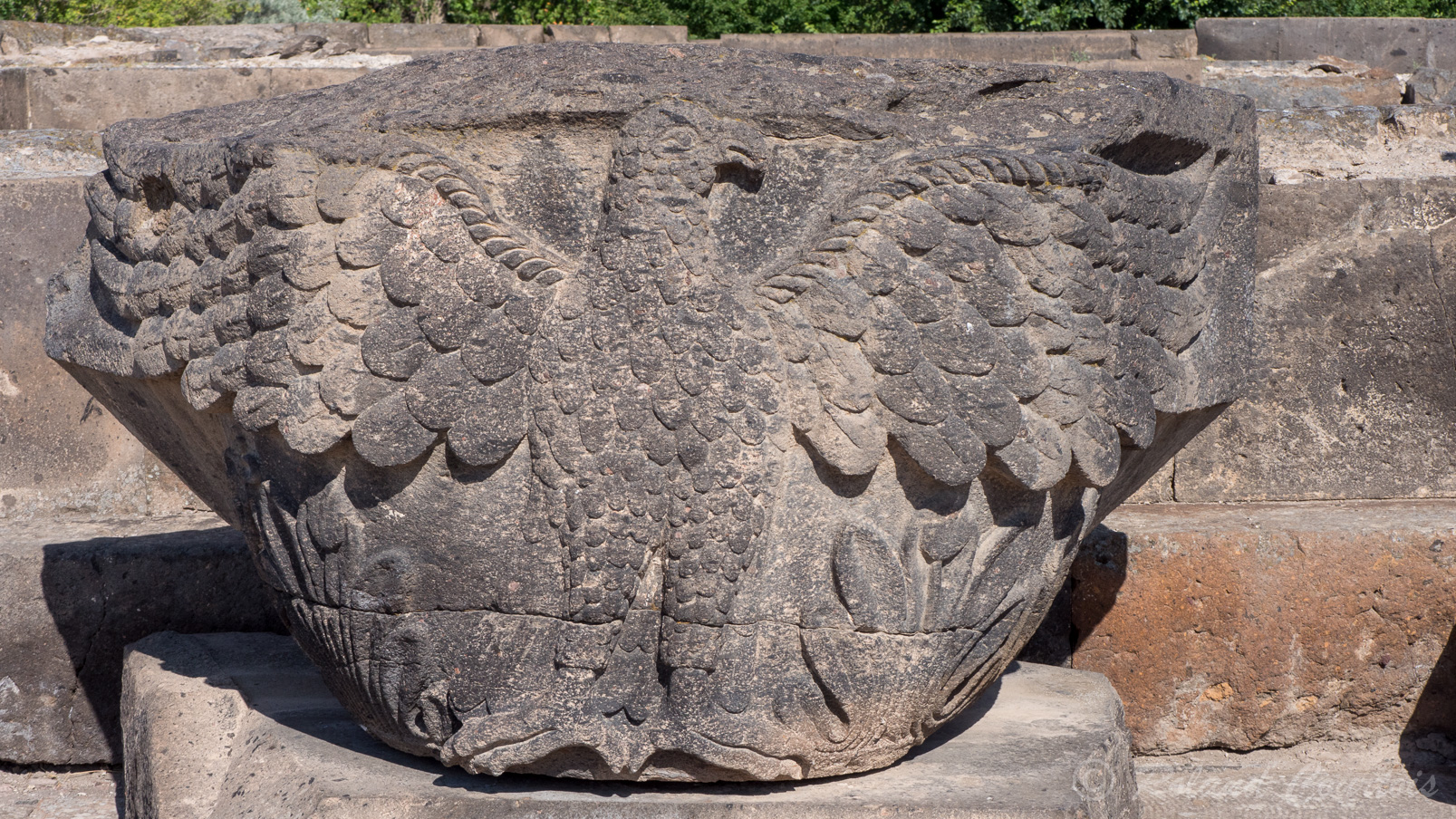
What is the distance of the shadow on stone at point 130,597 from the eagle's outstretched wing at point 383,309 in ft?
3.62

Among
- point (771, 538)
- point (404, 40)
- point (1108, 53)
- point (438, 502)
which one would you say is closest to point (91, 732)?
point (438, 502)

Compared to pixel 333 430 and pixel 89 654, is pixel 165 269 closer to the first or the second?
pixel 333 430

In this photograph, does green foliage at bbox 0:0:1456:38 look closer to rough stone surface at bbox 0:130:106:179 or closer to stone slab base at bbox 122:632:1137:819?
rough stone surface at bbox 0:130:106:179

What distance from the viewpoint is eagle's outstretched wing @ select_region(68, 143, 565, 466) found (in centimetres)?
170

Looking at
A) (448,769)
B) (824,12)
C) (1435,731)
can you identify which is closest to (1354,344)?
(1435,731)

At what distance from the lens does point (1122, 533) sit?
277 cm

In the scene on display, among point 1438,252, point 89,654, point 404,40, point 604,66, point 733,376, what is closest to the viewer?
point 733,376

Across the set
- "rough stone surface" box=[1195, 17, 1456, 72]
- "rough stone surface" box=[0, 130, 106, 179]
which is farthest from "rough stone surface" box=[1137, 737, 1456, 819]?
"rough stone surface" box=[1195, 17, 1456, 72]

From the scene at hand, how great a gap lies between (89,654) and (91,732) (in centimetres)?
17

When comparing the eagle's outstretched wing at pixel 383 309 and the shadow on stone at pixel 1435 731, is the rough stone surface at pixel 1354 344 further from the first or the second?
the eagle's outstretched wing at pixel 383 309

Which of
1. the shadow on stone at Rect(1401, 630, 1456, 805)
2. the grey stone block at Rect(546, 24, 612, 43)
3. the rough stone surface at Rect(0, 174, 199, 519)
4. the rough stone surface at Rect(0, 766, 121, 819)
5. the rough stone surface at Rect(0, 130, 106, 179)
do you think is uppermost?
the grey stone block at Rect(546, 24, 612, 43)

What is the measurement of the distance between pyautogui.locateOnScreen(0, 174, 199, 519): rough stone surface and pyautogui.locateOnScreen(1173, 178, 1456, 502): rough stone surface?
247cm

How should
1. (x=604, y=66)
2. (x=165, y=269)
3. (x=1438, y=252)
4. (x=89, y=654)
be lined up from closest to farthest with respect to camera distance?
1. (x=604, y=66)
2. (x=165, y=269)
3. (x=89, y=654)
4. (x=1438, y=252)

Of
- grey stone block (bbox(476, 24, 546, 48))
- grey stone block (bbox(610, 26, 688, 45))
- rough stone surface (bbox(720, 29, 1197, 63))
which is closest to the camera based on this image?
rough stone surface (bbox(720, 29, 1197, 63))
